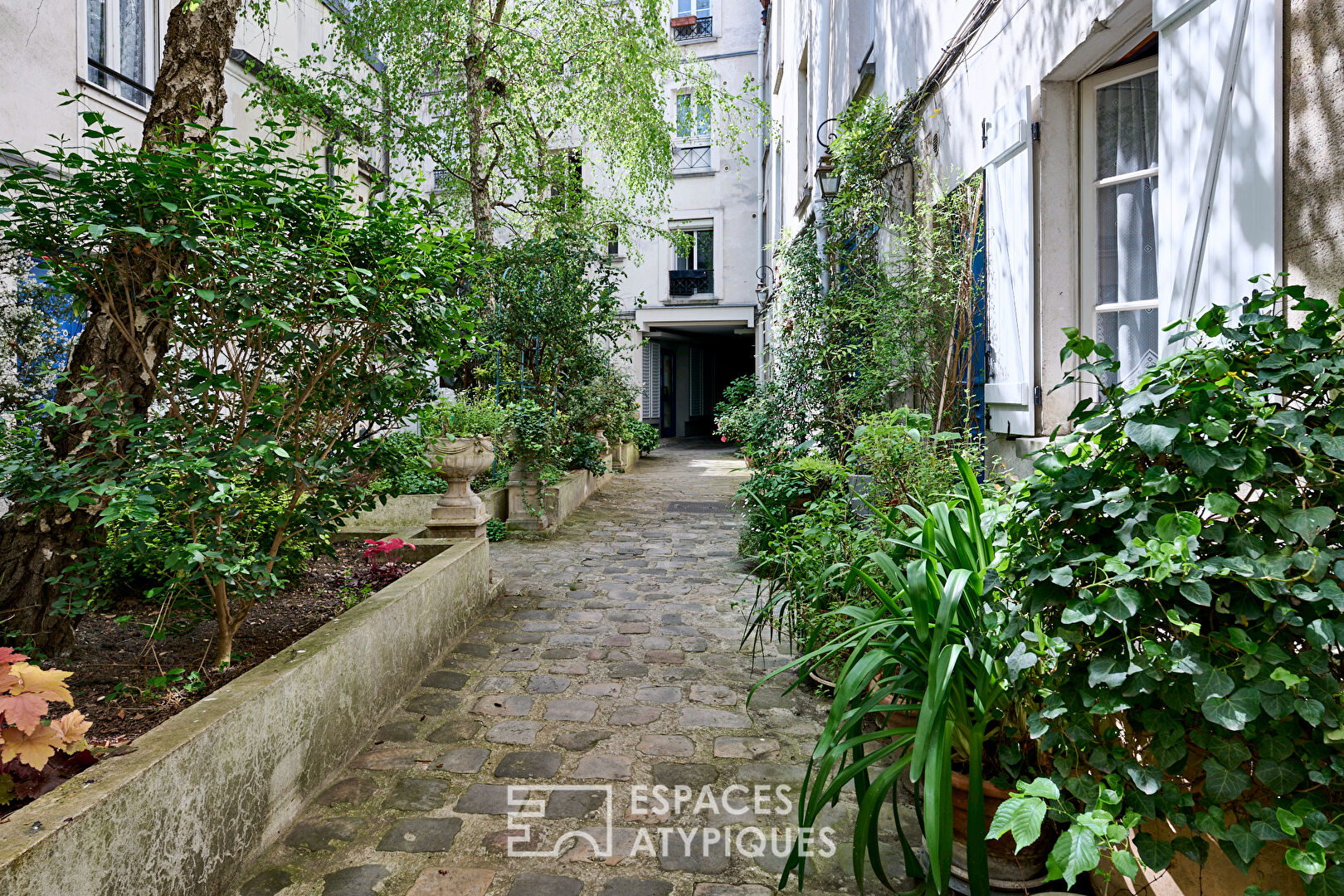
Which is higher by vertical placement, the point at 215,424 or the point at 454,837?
the point at 215,424

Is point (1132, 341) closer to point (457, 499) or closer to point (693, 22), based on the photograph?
point (457, 499)

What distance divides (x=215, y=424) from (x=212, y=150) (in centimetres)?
97

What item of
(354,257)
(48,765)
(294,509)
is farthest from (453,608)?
(48,765)

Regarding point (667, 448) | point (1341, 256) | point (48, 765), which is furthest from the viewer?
point (667, 448)

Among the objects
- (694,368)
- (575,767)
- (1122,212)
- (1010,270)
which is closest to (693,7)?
(694,368)

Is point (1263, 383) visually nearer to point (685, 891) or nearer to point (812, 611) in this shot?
point (685, 891)

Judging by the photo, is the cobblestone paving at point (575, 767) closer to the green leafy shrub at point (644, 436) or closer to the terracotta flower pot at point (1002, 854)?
the terracotta flower pot at point (1002, 854)

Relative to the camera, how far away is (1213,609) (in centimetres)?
147

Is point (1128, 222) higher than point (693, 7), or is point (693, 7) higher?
point (693, 7)

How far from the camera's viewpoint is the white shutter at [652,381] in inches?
723

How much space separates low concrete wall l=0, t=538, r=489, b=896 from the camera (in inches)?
61.9

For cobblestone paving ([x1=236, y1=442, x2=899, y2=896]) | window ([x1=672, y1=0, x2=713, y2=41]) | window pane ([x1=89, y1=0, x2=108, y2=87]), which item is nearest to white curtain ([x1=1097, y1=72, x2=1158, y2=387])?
cobblestone paving ([x1=236, y1=442, x2=899, y2=896])

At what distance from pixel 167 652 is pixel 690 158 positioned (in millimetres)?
15474

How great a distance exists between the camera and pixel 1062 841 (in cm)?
145
